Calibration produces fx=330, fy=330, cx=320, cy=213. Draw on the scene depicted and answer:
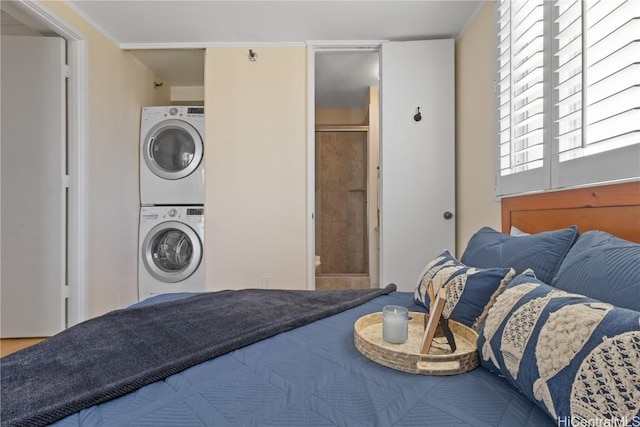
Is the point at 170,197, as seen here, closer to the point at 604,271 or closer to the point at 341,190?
the point at 341,190

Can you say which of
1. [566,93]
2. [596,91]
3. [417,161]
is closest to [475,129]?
[417,161]

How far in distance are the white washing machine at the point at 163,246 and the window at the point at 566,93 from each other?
2.70 meters

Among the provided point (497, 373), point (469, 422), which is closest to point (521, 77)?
point (497, 373)

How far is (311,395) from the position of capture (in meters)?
0.75

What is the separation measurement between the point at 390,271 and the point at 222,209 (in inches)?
63.7

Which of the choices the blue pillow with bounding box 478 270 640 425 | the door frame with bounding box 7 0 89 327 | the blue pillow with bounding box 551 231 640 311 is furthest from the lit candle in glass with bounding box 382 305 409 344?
the door frame with bounding box 7 0 89 327

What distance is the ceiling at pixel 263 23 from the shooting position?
2.42m

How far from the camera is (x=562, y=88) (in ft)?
4.55

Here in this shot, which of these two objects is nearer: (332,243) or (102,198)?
(102,198)

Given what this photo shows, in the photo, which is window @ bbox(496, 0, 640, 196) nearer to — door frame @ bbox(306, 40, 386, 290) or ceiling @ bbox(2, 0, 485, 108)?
ceiling @ bbox(2, 0, 485, 108)

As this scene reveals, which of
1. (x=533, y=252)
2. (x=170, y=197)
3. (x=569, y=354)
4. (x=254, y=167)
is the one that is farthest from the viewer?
(x=170, y=197)

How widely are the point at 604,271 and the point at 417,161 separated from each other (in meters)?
2.06

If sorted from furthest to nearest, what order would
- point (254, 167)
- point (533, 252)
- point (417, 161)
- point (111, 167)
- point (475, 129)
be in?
point (254, 167)
point (111, 167)
point (417, 161)
point (475, 129)
point (533, 252)

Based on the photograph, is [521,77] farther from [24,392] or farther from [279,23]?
[24,392]
